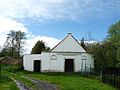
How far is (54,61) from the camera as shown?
20.8m

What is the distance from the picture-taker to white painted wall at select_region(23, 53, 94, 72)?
813 inches

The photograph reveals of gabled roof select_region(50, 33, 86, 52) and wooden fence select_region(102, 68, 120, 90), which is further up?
gabled roof select_region(50, 33, 86, 52)

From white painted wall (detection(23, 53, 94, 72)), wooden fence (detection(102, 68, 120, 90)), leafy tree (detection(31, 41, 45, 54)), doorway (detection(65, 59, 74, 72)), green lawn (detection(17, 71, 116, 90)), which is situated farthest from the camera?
leafy tree (detection(31, 41, 45, 54))

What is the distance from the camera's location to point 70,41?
21922 millimetres

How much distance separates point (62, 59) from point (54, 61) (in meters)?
1.21

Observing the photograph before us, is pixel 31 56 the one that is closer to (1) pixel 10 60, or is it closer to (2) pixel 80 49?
(1) pixel 10 60

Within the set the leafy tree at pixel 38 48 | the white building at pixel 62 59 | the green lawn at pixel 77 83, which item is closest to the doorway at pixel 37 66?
the white building at pixel 62 59

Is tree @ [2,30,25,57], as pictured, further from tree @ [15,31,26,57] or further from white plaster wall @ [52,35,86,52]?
white plaster wall @ [52,35,86,52]

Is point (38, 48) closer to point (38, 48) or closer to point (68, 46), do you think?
point (38, 48)

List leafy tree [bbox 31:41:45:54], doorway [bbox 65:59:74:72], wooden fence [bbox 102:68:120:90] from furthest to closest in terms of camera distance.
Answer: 1. leafy tree [bbox 31:41:45:54]
2. doorway [bbox 65:59:74:72]
3. wooden fence [bbox 102:68:120:90]

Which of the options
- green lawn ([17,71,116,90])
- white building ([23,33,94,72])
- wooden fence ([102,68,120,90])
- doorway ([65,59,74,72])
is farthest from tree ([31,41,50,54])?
wooden fence ([102,68,120,90])

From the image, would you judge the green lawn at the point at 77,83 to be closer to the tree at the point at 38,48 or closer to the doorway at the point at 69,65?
the doorway at the point at 69,65

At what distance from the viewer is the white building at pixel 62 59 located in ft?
68.0

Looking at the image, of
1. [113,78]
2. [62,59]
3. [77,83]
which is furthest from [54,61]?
[113,78]
